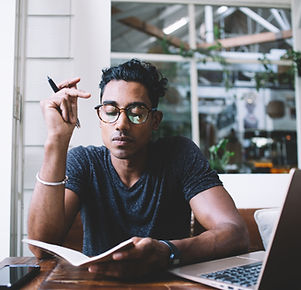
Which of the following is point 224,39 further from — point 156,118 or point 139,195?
point 139,195

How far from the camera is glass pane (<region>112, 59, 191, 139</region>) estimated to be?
17.7 feet

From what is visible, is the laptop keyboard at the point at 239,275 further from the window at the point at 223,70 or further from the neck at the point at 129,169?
the window at the point at 223,70

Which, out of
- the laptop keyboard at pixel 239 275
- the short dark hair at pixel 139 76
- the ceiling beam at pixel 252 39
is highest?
the ceiling beam at pixel 252 39

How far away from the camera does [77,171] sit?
1.35 meters

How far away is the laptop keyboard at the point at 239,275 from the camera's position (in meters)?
0.66

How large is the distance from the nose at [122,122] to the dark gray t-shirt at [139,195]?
219 millimetres

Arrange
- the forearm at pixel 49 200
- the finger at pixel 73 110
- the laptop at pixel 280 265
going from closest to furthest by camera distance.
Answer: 1. the laptop at pixel 280 265
2. the forearm at pixel 49 200
3. the finger at pixel 73 110

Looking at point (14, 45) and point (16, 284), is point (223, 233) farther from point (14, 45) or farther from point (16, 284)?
point (14, 45)

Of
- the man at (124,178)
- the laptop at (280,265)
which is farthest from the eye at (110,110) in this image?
the laptop at (280,265)

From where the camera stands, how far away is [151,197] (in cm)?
135

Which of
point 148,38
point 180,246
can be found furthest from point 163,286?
point 148,38

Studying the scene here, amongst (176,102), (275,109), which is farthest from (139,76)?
(275,109)

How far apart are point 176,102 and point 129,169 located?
14.0 feet

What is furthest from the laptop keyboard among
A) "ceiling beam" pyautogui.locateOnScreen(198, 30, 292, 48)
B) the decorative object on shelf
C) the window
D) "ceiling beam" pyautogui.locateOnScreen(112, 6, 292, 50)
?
the decorative object on shelf
